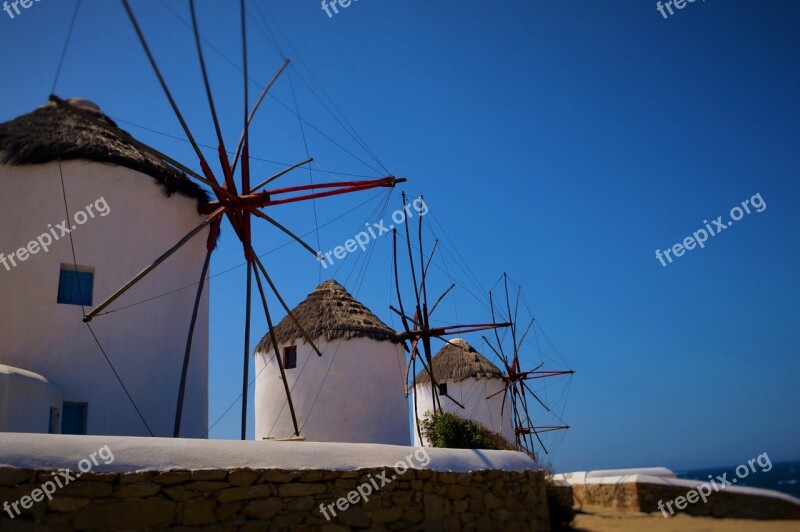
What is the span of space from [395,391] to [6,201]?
30.0ft

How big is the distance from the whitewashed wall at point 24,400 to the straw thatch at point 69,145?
10.9 feet

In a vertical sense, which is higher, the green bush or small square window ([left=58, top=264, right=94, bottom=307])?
small square window ([left=58, top=264, right=94, bottom=307])

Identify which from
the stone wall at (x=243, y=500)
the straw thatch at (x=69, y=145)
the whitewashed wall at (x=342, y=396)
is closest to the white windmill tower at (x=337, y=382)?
the whitewashed wall at (x=342, y=396)

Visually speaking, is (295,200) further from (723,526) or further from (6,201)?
(723,526)

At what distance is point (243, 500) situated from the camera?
656 cm

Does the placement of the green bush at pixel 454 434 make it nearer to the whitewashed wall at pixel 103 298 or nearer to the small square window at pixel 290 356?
the whitewashed wall at pixel 103 298

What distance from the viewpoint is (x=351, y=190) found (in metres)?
10.7

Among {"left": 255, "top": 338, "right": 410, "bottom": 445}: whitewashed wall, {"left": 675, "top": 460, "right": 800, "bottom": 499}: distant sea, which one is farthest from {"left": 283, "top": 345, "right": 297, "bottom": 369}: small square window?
{"left": 675, "top": 460, "right": 800, "bottom": 499}: distant sea

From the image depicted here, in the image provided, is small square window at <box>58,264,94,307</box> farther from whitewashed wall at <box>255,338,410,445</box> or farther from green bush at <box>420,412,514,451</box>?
whitewashed wall at <box>255,338,410,445</box>

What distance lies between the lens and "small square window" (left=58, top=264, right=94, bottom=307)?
1017 centimetres

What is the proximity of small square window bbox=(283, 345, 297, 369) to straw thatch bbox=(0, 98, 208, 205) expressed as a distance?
5749 mm

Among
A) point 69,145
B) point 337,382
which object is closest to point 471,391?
point 337,382

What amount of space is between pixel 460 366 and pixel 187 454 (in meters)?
18.5

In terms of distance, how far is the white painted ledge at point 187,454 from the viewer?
5.80m
